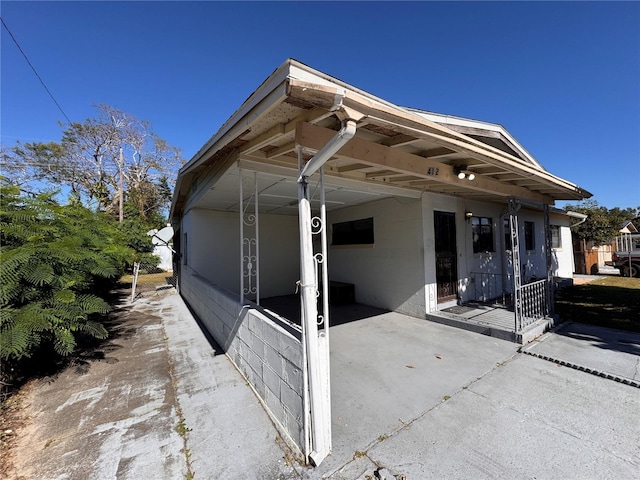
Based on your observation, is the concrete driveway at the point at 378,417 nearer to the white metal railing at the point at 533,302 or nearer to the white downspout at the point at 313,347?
the white downspout at the point at 313,347

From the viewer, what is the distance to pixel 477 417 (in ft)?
8.01

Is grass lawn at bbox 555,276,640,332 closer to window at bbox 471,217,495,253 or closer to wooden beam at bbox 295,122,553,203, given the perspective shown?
window at bbox 471,217,495,253

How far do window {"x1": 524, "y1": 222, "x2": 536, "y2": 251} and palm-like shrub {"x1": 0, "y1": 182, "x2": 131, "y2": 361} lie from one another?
11460 mm

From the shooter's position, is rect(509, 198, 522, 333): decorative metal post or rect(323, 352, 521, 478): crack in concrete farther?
rect(509, 198, 522, 333): decorative metal post

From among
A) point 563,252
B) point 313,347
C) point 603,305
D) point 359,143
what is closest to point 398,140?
point 359,143

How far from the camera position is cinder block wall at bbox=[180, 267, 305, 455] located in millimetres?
2174

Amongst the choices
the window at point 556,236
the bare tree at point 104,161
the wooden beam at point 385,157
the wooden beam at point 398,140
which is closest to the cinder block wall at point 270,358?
the wooden beam at point 385,157

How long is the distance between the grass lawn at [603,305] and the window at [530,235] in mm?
1678

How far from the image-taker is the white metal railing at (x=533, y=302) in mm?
4863

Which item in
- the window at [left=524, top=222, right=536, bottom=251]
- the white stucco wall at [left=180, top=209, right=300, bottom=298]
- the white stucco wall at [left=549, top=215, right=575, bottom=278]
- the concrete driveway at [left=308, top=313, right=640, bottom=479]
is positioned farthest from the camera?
the white stucco wall at [left=549, top=215, right=575, bottom=278]

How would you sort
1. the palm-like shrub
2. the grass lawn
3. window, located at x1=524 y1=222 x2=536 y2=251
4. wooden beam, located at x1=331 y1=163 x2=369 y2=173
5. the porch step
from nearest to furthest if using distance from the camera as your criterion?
the palm-like shrub
wooden beam, located at x1=331 y1=163 x2=369 y2=173
the porch step
the grass lawn
window, located at x1=524 y1=222 x2=536 y2=251

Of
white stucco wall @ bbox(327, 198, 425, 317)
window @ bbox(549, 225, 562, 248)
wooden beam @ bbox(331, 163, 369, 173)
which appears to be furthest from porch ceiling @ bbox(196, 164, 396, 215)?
window @ bbox(549, 225, 562, 248)

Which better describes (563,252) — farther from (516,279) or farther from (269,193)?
(269,193)

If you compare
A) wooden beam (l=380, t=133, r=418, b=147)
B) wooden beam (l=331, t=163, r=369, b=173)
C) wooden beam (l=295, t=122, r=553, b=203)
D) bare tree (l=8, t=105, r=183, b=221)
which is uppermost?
bare tree (l=8, t=105, r=183, b=221)
